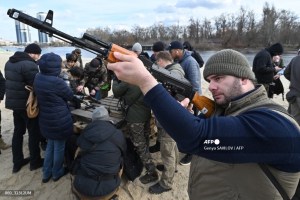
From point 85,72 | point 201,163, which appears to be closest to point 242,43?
point 85,72

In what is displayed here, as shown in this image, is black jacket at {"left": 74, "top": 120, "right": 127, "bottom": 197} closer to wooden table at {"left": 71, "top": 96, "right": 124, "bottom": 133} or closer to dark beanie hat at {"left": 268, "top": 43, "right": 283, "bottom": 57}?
wooden table at {"left": 71, "top": 96, "right": 124, "bottom": 133}

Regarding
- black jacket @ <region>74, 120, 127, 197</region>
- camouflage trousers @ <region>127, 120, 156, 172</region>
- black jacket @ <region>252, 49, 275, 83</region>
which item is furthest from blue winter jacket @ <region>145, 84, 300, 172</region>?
black jacket @ <region>252, 49, 275, 83</region>

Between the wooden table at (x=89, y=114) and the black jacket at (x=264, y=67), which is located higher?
the black jacket at (x=264, y=67)

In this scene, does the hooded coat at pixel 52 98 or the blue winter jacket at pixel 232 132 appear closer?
the blue winter jacket at pixel 232 132

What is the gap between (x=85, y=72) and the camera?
263 inches

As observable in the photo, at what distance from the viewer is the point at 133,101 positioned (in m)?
4.06

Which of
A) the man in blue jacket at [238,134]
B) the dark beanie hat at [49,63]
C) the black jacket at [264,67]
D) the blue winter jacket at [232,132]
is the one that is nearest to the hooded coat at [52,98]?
the dark beanie hat at [49,63]

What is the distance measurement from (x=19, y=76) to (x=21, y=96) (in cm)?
35

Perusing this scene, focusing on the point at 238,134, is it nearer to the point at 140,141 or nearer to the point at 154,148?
the point at 140,141

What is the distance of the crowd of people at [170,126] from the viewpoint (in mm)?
1115

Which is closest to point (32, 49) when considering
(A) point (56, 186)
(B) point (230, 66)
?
(A) point (56, 186)

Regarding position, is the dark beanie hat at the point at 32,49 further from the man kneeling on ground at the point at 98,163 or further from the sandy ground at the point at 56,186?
the man kneeling on ground at the point at 98,163

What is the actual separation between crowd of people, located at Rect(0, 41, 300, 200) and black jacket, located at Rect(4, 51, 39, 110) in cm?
2

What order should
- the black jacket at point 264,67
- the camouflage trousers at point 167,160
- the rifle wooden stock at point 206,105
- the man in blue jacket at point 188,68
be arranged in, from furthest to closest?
the black jacket at point 264,67
the man in blue jacket at point 188,68
the camouflage trousers at point 167,160
the rifle wooden stock at point 206,105
